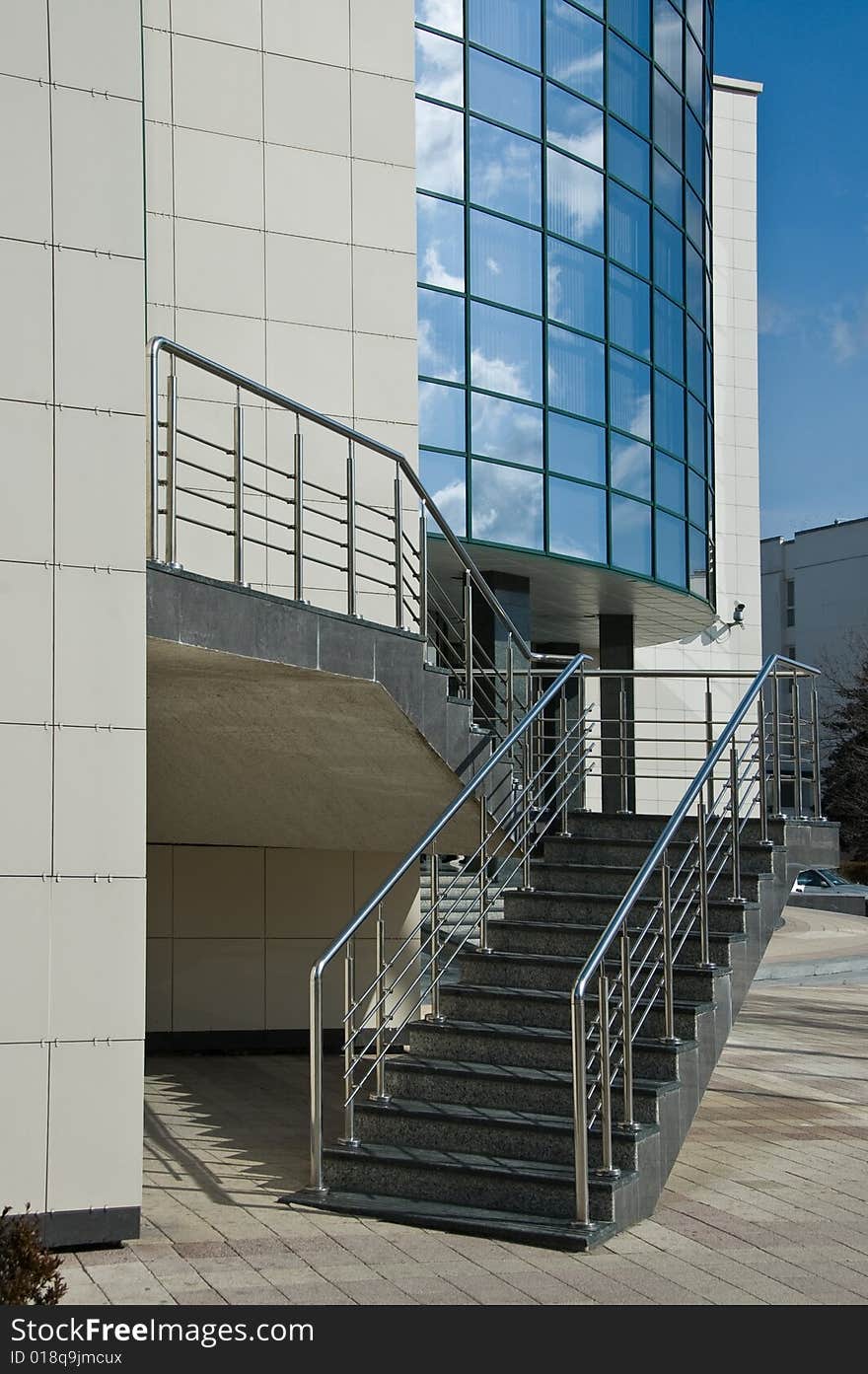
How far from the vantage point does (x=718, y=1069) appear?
13562mm

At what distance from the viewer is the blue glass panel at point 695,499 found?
21500mm

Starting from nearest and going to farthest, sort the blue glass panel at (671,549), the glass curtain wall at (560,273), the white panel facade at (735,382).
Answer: the glass curtain wall at (560,273)
the blue glass panel at (671,549)
the white panel facade at (735,382)

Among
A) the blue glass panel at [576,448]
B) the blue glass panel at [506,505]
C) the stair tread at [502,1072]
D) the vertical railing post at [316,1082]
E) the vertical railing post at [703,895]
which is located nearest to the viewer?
the vertical railing post at [316,1082]

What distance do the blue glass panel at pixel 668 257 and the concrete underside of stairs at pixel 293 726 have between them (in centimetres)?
995

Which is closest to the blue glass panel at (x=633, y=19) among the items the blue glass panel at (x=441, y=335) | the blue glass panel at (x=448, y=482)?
the blue glass panel at (x=441, y=335)

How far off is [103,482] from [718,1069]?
841cm

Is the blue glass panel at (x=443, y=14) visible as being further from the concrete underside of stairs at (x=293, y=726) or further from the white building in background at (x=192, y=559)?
the concrete underside of stairs at (x=293, y=726)

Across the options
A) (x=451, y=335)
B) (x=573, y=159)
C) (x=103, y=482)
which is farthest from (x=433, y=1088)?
(x=573, y=159)

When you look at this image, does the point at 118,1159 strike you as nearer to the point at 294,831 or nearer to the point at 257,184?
the point at 294,831

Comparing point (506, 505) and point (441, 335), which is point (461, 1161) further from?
point (441, 335)

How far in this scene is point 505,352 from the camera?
17641 mm

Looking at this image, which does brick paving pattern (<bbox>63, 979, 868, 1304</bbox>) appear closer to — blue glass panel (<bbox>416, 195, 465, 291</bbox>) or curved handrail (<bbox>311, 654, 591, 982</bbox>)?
curved handrail (<bbox>311, 654, 591, 982</bbox>)

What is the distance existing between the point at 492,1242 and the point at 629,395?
45.8ft

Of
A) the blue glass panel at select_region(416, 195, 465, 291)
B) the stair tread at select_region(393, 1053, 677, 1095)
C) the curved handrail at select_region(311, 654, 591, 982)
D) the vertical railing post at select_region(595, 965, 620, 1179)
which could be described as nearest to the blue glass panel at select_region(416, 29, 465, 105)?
the blue glass panel at select_region(416, 195, 465, 291)
